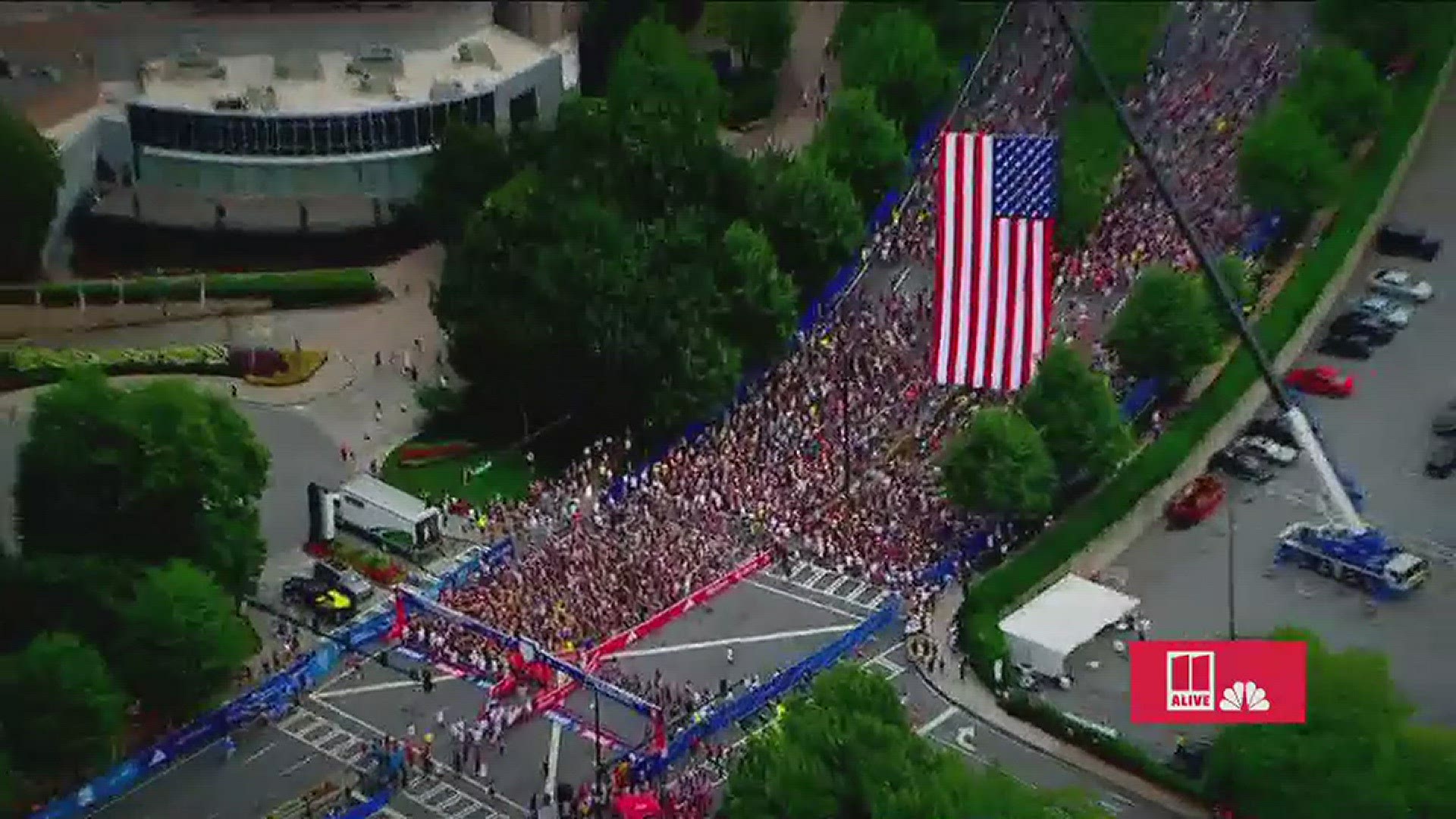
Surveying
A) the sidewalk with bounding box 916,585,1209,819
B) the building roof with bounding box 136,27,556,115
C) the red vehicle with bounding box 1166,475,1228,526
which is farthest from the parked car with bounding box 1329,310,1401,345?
the building roof with bounding box 136,27,556,115

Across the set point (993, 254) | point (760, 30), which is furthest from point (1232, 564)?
point (760, 30)

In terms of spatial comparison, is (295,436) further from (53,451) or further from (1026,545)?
(1026,545)

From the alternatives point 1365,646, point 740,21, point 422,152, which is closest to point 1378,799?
point 1365,646

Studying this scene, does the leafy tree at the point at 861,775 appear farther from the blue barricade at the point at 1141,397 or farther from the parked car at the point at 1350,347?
the parked car at the point at 1350,347

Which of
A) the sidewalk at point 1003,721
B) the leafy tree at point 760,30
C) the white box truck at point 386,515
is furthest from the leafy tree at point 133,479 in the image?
the leafy tree at point 760,30

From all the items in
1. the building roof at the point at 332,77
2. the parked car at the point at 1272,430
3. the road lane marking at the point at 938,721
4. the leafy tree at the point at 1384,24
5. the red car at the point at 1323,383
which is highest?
the leafy tree at the point at 1384,24

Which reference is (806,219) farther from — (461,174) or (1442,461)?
(1442,461)
